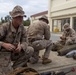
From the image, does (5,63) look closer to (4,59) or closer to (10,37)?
(4,59)

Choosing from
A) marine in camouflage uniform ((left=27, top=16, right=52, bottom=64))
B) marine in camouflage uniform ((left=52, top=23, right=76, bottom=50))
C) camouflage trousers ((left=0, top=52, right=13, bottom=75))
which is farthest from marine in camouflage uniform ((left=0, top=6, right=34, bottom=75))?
marine in camouflage uniform ((left=52, top=23, right=76, bottom=50))

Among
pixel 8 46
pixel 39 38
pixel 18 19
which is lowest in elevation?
pixel 39 38

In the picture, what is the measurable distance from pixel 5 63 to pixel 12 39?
42 cm

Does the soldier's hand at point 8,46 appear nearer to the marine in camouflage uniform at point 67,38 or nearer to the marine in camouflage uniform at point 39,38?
the marine in camouflage uniform at point 39,38

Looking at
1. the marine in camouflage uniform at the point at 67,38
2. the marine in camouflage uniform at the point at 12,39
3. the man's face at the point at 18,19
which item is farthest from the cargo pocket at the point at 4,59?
the marine in camouflage uniform at the point at 67,38

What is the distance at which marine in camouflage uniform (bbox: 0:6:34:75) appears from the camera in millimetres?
3643

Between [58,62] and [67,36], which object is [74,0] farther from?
[58,62]

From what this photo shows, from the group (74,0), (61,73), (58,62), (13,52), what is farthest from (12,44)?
(74,0)

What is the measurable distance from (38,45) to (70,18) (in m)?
26.3

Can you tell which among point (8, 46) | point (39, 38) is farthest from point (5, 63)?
point (39, 38)

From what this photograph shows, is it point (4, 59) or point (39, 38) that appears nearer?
point (4, 59)

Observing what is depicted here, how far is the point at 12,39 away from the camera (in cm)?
389

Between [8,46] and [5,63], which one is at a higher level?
[8,46]

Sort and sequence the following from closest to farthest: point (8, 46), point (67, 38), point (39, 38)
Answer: point (8, 46)
point (39, 38)
point (67, 38)
